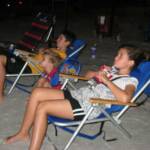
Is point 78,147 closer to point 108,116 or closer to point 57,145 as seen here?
point 57,145

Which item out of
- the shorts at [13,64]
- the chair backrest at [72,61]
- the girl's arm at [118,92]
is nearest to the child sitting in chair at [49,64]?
the chair backrest at [72,61]

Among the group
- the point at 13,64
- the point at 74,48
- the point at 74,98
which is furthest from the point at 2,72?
the point at 74,98

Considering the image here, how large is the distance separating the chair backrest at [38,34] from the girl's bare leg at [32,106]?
1919mm

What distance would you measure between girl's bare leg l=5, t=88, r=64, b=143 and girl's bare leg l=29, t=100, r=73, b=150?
0.22 metres

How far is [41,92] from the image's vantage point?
12.0ft

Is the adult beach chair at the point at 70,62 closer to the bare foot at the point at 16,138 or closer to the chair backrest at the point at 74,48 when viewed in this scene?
the chair backrest at the point at 74,48

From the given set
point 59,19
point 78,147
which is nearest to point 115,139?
point 78,147

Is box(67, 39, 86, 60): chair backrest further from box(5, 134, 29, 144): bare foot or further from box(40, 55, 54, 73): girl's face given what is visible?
box(5, 134, 29, 144): bare foot

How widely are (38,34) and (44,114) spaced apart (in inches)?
102

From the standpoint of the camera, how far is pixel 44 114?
3.29 metres

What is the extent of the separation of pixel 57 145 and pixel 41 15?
9.04ft

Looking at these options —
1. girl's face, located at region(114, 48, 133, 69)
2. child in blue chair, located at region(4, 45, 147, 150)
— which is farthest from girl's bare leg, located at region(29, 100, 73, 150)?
girl's face, located at region(114, 48, 133, 69)

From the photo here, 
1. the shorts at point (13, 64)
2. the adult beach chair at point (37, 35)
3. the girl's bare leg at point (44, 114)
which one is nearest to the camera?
the girl's bare leg at point (44, 114)

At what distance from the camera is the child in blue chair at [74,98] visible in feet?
10.7
